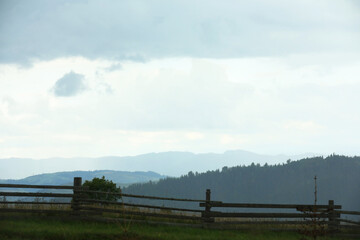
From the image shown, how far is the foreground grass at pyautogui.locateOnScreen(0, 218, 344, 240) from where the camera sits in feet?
57.5

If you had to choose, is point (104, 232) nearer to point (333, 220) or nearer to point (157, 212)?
point (157, 212)

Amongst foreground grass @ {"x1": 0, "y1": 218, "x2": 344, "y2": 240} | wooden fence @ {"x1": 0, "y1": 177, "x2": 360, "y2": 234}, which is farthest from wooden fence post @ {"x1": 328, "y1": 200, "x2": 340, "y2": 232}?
foreground grass @ {"x1": 0, "y1": 218, "x2": 344, "y2": 240}

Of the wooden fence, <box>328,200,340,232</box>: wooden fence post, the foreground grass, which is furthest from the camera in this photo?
<box>328,200,340,232</box>: wooden fence post

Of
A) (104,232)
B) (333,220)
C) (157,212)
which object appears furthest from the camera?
(333,220)

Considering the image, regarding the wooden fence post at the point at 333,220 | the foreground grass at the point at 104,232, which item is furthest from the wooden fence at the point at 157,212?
the foreground grass at the point at 104,232

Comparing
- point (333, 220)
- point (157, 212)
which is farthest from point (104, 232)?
point (333, 220)

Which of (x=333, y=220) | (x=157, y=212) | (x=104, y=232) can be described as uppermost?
(x=157, y=212)

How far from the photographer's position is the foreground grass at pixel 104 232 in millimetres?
17539

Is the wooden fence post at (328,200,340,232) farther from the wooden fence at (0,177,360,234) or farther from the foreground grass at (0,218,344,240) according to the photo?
the foreground grass at (0,218,344,240)

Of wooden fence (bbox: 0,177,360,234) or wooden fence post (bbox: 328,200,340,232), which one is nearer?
wooden fence (bbox: 0,177,360,234)

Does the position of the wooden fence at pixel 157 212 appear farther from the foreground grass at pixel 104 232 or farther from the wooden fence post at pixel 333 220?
the foreground grass at pixel 104 232

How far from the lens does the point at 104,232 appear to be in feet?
59.8

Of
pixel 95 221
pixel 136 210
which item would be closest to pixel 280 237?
pixel 136 210

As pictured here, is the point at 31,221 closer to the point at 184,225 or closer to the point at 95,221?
the point at 95,221
